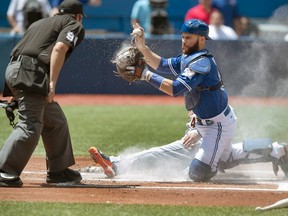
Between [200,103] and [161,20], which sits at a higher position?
[200,103]

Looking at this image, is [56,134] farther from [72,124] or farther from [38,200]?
[72,124]

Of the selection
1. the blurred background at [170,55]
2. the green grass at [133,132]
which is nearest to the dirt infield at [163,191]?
the green grass at [133,132]

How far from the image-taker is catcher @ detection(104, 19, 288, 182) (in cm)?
903

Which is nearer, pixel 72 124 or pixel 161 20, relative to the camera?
pixel 72 124

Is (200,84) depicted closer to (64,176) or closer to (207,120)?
(207,120)

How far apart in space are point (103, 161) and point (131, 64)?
1.25 metres

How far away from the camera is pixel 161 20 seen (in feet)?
67.6

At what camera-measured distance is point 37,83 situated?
8656 millimetres

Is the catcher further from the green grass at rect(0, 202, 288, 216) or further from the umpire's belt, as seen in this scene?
the green grass at rect(0, 202, 288, 216)

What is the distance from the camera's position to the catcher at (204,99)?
903 cm

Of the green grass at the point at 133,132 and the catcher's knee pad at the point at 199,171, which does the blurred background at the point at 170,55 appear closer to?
the green grass at the point at 133,132

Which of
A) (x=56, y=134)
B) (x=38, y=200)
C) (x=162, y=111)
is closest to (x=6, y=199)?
(x=38, y=200)

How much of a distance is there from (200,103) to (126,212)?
2143 mm

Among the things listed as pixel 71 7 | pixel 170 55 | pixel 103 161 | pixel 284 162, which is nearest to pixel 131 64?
pixel 71 7
